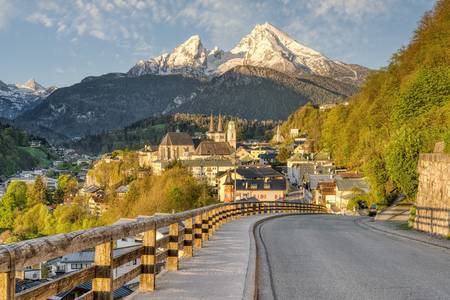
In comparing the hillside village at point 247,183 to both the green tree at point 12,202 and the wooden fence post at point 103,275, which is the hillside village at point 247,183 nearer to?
the green tree at point 12,202

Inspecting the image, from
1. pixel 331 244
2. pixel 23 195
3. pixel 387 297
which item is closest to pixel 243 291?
pixel 387 297

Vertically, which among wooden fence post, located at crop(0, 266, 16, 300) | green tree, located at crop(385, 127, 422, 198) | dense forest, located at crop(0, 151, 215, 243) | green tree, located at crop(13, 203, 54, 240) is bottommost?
green tree, located at crop(13, 203, 54, 240)

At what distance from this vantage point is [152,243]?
356 inches

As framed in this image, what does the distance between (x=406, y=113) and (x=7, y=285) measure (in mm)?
40425

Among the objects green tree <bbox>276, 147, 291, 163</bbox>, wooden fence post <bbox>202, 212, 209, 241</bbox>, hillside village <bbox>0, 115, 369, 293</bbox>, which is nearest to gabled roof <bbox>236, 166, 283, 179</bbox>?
hillside village <bbox>0, 115, 369, 293</bbox>

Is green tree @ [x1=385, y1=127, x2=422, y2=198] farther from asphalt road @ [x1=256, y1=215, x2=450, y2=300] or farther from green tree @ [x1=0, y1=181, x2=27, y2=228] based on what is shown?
green tree @ [x1=0, y1=181, x2=27, y2=228]

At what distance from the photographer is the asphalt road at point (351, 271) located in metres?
9.88

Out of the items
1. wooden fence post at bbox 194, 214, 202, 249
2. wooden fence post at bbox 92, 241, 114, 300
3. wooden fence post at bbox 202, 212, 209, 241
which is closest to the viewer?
wooden fence post at bbox 92, 241, 114, 300

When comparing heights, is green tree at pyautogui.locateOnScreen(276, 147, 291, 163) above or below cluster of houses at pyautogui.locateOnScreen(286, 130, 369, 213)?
above

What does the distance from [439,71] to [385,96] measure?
19.5 meters

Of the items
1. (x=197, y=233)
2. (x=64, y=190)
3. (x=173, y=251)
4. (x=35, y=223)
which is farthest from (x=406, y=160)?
(x=64, y=190)

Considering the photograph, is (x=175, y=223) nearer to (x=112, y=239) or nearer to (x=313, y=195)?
(x=112, y=239)

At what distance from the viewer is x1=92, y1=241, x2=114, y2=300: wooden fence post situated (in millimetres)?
6508

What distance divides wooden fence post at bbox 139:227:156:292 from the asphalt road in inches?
76.5
